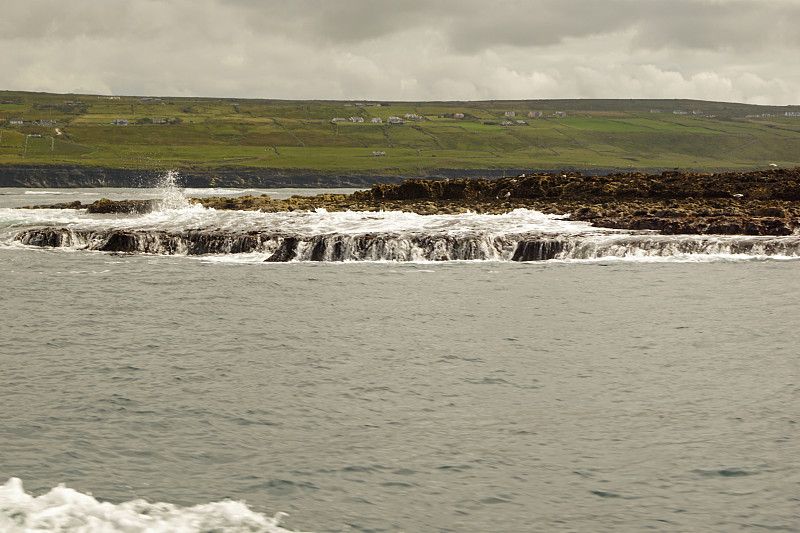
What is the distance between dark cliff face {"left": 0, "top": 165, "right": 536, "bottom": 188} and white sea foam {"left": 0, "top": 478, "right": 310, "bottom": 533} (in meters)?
170

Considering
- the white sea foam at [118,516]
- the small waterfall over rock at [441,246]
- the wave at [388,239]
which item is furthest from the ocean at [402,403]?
the wave at [388,239]

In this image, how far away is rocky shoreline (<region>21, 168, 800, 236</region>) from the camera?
4812 cm

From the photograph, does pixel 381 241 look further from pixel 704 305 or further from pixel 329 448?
pixel 329 448

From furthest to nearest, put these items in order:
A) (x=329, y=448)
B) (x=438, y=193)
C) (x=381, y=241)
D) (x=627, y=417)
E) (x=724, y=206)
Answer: (x=438, y=193), (x=724, y=206), (x=381, y=241), (x=627, y=417), (x=329, y=448)

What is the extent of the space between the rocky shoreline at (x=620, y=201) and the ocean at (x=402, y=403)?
475 inches

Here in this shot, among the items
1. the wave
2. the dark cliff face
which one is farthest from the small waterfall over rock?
the dark cliff face

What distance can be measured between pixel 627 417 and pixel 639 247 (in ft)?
95.3

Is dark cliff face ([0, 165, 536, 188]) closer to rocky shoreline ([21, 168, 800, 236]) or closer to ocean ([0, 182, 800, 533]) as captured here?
rocky shoreline ([21, 168, 800, 236])

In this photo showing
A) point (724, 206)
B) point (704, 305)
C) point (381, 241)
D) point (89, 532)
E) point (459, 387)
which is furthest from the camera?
point (724, 206)

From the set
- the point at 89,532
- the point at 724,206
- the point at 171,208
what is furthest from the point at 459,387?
the point at 171,208

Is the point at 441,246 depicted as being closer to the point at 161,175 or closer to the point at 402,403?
the point at 402,403

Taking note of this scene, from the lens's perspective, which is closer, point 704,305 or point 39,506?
point 39,506

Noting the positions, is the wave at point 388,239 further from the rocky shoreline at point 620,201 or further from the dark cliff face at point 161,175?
the dark cliff face at point 161,175

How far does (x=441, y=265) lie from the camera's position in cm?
4238
